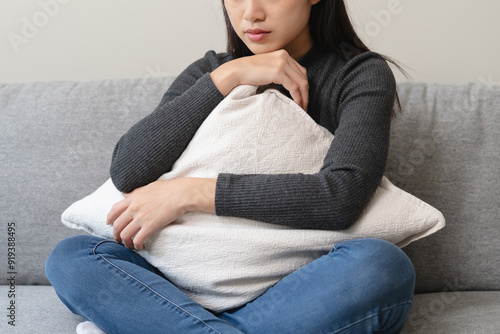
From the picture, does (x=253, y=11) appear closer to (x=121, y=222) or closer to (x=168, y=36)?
(x=121, y=222)

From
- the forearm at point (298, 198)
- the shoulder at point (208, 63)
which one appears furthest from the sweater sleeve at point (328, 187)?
the shoulder at point (208, 63)

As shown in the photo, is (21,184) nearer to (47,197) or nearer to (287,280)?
(47,197)

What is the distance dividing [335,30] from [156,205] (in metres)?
0.60

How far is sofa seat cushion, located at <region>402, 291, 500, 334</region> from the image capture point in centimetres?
110

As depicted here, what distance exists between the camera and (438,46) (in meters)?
1.75

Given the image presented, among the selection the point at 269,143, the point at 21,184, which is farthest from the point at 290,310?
the point at 21,184

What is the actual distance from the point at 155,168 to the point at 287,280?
0.35 metres

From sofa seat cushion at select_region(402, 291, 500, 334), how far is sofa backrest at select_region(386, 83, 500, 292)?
0.17 feet

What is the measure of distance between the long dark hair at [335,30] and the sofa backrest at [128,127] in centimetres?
16

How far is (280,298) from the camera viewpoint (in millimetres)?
978

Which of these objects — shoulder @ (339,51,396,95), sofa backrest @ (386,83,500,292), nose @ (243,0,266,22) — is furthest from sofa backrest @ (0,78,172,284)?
sofa backrest @ (386,83,500,292)

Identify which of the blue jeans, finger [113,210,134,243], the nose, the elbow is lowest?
the blue jeans

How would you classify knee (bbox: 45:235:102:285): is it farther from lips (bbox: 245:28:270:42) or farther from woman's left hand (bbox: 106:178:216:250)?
lips (bbox: 245:28:270:42)

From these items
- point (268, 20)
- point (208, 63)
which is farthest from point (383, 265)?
point (208, 63)
